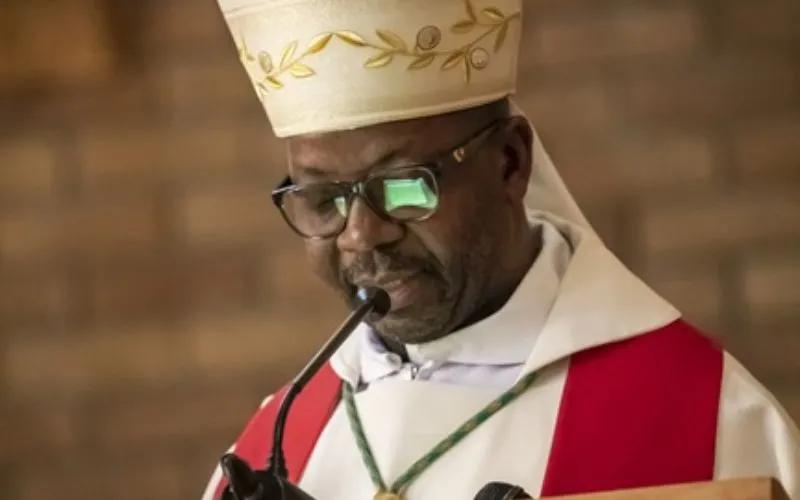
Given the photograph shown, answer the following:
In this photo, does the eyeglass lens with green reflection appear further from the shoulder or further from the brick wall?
the brick wall

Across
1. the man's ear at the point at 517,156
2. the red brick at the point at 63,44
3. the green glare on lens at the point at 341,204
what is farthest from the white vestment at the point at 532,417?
the red brick at the point at 63,44

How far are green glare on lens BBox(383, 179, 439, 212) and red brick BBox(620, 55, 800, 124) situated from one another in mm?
804

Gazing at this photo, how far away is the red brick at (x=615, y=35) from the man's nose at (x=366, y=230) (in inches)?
33.2

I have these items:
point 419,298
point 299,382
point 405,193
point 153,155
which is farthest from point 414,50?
point 153,155

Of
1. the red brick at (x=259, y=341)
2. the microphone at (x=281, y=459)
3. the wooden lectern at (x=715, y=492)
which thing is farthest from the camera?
the red brick at (x=259, y=341)

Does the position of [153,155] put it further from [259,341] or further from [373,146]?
[373,146]

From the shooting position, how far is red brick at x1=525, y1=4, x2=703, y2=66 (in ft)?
6.62

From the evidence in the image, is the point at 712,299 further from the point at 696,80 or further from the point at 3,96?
the point at 3,96

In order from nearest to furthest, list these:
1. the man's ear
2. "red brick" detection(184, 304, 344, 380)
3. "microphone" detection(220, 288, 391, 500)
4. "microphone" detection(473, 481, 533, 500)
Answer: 1. "microphone" detection(473, 481, 533, 500)
2. "microphone" detection(220, 288, 391, 500)
3. the man's ear
4. "red brick" detection(184, 304, 344, 380)

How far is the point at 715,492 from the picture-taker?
817mm

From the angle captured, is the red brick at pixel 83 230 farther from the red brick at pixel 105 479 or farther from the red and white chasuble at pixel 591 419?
the red and white chasuble at pixel 591 419

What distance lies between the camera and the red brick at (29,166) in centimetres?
224

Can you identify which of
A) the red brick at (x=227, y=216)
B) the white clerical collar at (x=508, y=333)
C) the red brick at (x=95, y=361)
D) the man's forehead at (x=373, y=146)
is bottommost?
the red brick at (x=95, y=361)

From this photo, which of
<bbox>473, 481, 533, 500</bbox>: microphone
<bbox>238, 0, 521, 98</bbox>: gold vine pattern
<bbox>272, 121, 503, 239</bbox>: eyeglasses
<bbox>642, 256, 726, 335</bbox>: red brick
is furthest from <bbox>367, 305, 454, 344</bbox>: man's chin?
<bbox>642, 256, 726, 335</bbox>: red brick
